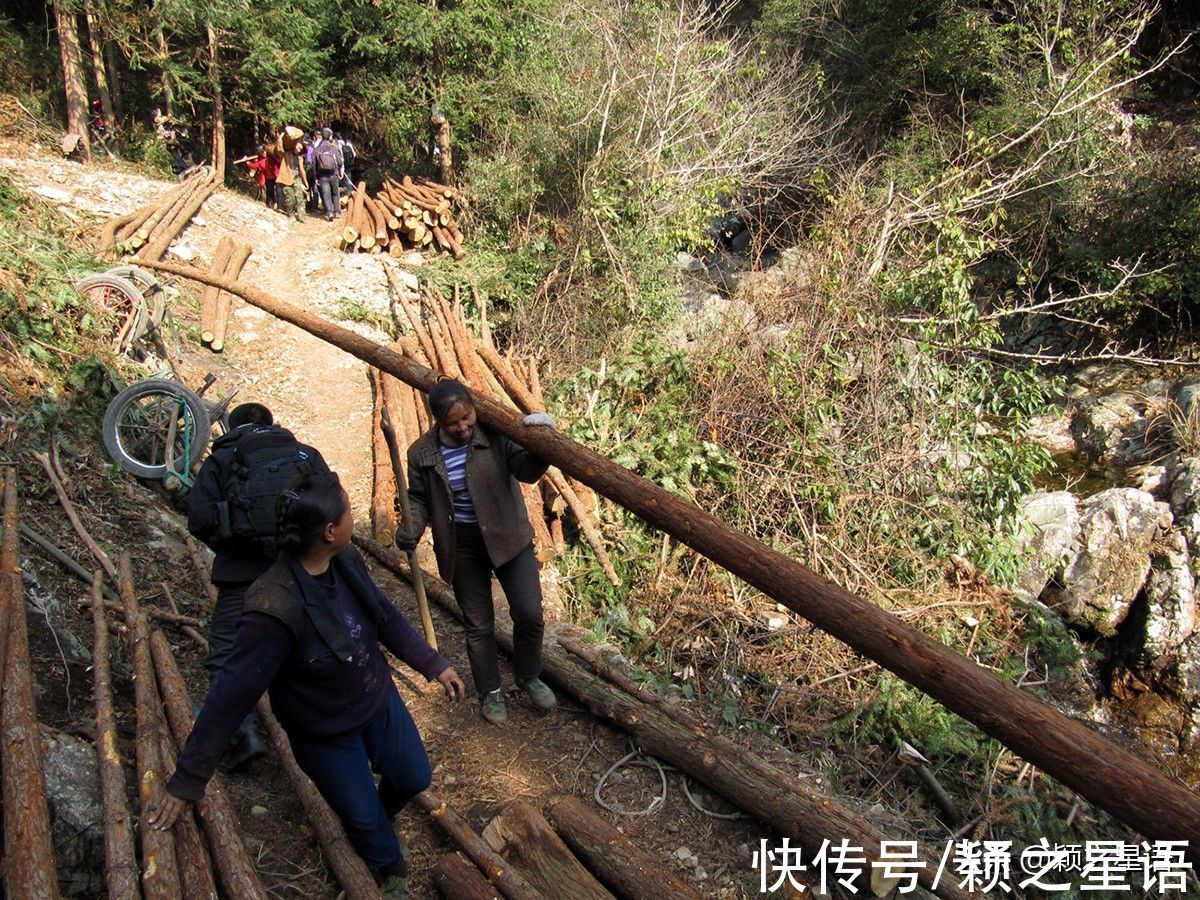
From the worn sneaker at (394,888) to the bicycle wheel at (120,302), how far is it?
19.6 ft

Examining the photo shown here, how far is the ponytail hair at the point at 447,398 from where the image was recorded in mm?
3477

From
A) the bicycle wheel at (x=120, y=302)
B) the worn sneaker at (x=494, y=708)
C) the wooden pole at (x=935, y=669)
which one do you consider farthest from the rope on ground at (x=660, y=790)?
the bicycle wheel at (x=120, y=302)

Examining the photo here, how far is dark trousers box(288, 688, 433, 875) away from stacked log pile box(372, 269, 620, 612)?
82.6 inches

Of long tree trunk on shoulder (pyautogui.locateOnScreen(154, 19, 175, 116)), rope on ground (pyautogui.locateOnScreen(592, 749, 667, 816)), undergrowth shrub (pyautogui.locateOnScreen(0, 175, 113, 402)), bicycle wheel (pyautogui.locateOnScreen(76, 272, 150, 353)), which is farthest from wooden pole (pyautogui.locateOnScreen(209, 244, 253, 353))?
rope on ground (pyautogui.locateOnScreen(592, 749, 667, 816))

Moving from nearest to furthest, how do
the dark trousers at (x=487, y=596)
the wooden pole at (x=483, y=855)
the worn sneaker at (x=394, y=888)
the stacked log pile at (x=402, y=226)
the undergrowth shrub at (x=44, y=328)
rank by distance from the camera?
the wooden pole at (x=483, y=855)
the worn sneaker at (x=394, y=888)
the dark trousers at (x=487, y=596)
the undergrowth shrub at (x=44, y=328)
the stacked log pile at (x=402, y=226)

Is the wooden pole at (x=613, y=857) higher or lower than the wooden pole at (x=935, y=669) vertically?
lower

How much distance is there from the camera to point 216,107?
15.2 metres

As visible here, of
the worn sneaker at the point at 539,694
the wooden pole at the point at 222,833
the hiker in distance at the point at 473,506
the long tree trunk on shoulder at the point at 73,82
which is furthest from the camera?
the long tree trunk on shoulder at the point at 73,82

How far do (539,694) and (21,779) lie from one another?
2.43 m

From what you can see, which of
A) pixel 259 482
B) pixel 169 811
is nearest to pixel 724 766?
pixel 169 811

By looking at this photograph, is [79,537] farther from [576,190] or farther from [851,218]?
[576,190]

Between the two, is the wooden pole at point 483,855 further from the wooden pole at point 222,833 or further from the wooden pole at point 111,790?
the wooden pole at point 111,790

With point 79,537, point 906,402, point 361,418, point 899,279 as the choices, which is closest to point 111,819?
point 79,537

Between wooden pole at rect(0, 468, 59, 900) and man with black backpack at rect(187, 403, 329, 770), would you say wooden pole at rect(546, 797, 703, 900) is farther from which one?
wooden pole at rect(0, 468, 59, 900)
